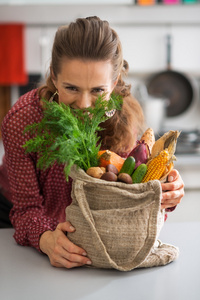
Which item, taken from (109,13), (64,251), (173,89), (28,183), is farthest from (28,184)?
(173,89)

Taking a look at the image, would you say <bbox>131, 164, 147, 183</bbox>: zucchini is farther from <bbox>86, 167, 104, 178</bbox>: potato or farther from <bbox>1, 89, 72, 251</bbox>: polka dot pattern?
<bbox>1, 89, 72, 251</bbox>: polka dot pattern

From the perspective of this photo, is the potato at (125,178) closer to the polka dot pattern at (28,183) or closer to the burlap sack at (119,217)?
the burlap sack at (119,217)

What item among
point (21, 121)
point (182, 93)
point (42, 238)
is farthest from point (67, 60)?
point (182, 93)

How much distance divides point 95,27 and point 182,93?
7.14 feet

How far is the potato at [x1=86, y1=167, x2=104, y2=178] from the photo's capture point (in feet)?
3.27

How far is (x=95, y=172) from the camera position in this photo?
3.27 ft

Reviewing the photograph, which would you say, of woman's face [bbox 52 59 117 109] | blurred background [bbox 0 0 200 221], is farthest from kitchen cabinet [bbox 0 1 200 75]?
woman's face [bbox 52 59 117 109]

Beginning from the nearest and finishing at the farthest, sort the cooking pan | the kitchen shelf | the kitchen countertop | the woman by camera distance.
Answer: the kitchen countertop → the woman → the kitchen shelf → the cooking pan

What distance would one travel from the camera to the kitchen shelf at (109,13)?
10.5ft

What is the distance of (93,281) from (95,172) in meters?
0.23

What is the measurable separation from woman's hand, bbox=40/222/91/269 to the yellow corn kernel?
0.68 feet

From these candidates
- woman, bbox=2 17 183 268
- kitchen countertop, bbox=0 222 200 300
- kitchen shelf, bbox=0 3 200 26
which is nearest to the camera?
kitchen countertop, bbox=0 222 200 300

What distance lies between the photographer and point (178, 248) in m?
1.16

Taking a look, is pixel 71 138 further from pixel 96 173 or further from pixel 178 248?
pixel 178 248
